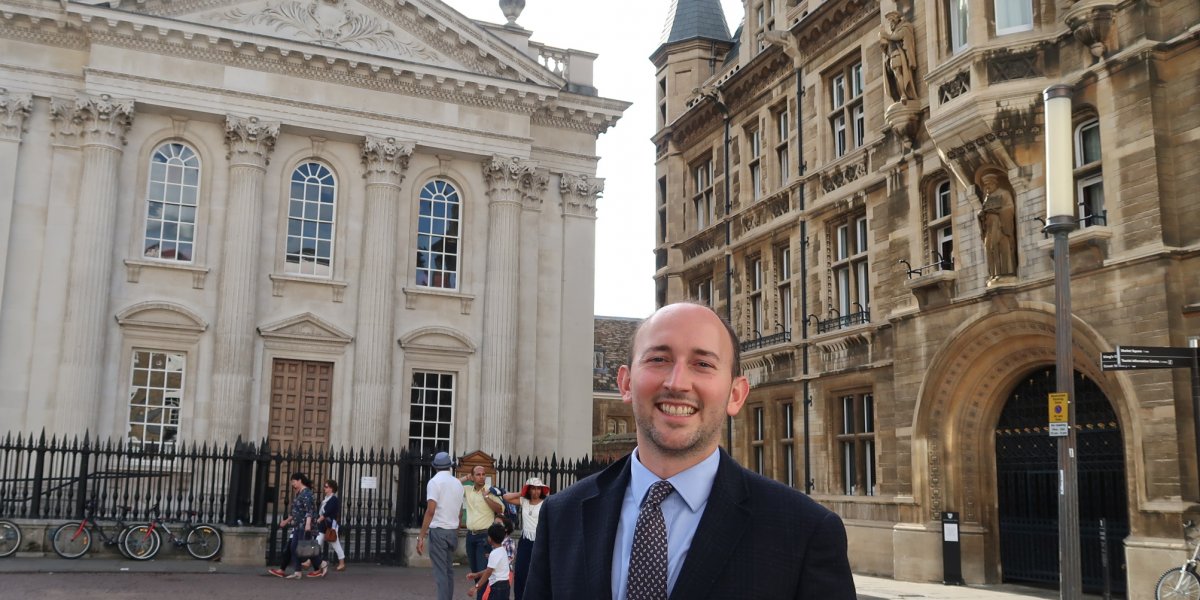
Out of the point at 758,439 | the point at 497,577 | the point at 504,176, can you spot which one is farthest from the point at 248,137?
the point at 497,577

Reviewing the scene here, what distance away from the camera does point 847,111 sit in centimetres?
2477

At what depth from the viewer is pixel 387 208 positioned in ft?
92.8

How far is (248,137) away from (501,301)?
7544mm

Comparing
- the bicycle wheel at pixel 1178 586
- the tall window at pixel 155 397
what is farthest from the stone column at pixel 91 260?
the bicycle wheel at pixel 1178 586

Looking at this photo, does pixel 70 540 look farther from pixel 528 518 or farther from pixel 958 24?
pixel 958 24

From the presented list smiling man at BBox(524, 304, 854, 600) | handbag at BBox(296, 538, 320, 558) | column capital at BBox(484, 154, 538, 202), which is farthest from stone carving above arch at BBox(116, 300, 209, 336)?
smiling man at BBox(524, 304, 854, 600)

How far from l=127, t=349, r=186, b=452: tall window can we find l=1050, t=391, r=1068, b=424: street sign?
2102cm

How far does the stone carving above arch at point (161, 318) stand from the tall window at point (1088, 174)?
19.4m

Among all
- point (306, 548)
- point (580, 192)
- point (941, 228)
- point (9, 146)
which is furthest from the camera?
point (580, 192)

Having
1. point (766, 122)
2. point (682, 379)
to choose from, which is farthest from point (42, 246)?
point (682, 379)

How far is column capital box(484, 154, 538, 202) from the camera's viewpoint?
2953cm

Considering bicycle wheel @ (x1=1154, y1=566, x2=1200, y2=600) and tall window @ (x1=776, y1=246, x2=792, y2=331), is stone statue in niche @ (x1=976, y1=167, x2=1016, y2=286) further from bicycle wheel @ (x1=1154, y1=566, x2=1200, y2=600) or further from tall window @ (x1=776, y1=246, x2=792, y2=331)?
tall window @ (x1=776, y1=246, x2=792, y2=331)

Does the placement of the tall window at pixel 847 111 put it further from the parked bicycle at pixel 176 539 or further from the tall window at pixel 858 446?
the parked bicycle at pixel 176 539

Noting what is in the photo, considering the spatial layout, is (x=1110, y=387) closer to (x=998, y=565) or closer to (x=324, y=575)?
(x=998, y=565)
